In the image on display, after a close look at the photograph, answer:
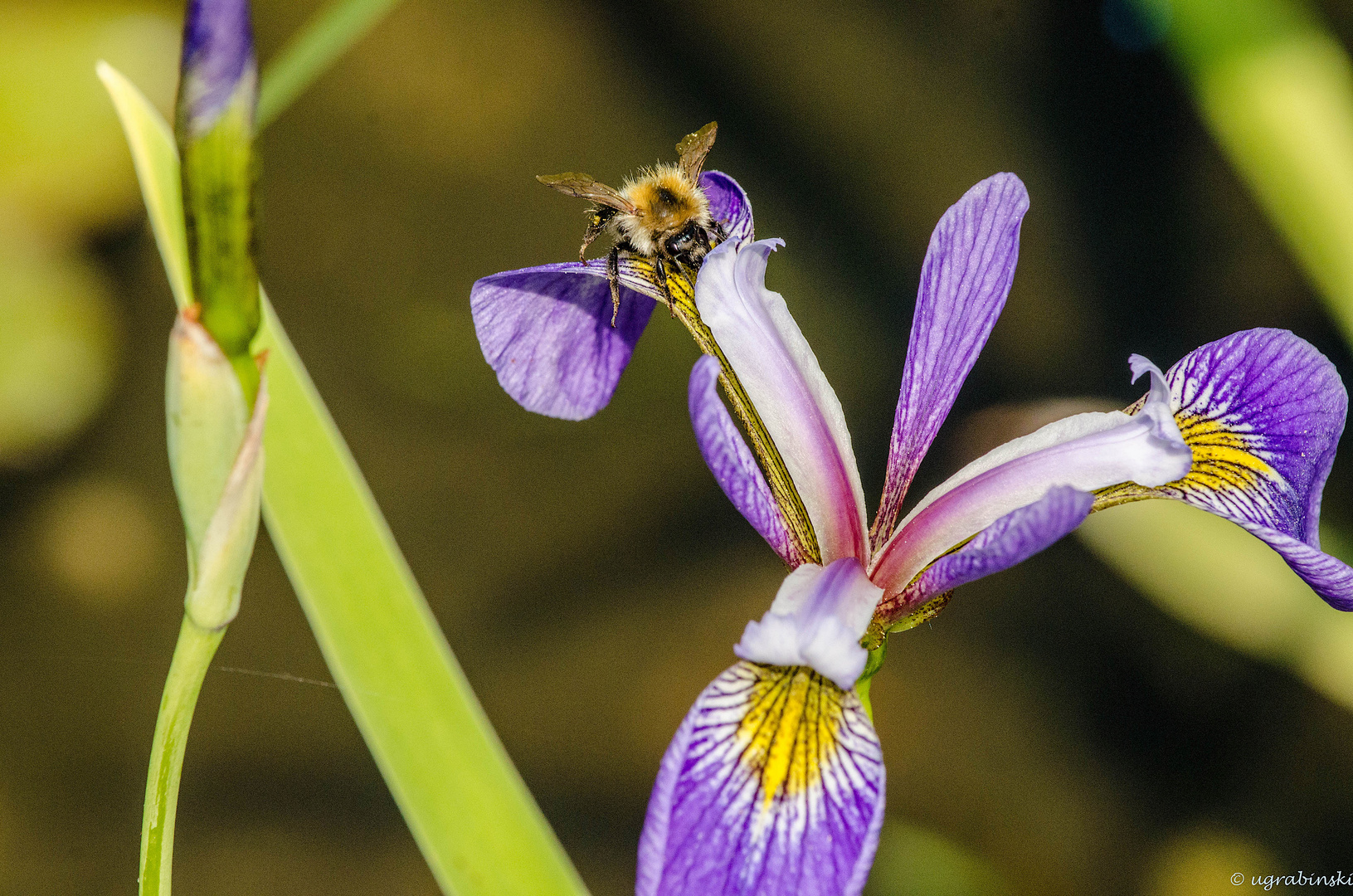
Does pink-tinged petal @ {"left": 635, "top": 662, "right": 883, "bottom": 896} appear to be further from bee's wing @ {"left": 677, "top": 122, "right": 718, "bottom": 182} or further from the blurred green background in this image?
the blurred green background

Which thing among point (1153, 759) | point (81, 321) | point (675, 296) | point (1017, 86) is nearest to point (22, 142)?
point (81, 321)

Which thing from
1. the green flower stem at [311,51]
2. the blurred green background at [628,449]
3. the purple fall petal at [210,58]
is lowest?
the blurred green background at [628,449]

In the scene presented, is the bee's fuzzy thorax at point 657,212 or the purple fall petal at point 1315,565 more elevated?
the bee's fuzzy thorax at point 657,212

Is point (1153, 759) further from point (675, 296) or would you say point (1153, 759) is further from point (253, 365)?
point (253, 365)

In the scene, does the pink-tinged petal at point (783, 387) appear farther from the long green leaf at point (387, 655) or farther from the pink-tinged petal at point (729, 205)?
the long green leaf at point (387, 655)

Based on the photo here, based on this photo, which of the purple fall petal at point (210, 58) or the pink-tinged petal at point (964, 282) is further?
the pink-tinged petal at point (964, 282)

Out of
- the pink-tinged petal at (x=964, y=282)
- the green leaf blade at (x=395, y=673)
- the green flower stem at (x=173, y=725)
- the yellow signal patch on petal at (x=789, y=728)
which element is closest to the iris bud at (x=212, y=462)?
the green flower stem at (x=173, y=725)

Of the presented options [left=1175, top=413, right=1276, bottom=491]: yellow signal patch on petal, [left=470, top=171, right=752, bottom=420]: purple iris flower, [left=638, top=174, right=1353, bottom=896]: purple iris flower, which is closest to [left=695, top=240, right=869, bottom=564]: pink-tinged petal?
[left=638, top=174, right=1353, bottom=896]: purple iris flower

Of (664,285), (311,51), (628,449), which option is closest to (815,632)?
(664,285)
